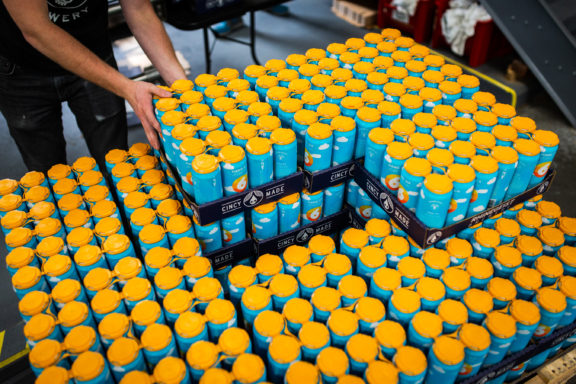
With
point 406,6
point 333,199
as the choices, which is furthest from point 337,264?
point 406,6

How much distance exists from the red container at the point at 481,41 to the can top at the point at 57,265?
524cm

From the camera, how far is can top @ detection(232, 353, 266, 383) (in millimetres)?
1512

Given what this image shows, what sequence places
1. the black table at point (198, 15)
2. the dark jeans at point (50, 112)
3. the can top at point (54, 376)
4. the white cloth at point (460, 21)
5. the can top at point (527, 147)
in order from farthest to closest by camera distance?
the white cloth at point (460, 21), the black table at point (198, 15), the dark jeans at point (50, 112), the can top at point (527, 147), the can top at point (54, 376)

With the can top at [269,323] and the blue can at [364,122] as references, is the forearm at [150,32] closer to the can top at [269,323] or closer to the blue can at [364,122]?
the blue can at [364,122]

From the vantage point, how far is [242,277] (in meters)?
1.92

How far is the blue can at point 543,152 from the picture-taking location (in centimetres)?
211

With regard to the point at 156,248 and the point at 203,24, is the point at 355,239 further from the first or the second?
the point at 203,24

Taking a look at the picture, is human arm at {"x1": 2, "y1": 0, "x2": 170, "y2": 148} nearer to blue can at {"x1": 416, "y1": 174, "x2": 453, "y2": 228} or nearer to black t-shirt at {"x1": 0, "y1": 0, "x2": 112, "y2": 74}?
black t-shirt at {"x1": 0, "y1": 0, "x2": 112, "y2": 74}

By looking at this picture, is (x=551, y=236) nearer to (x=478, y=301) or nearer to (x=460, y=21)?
(x=478, y=301)

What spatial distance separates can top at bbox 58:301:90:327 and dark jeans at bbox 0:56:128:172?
1579 mm

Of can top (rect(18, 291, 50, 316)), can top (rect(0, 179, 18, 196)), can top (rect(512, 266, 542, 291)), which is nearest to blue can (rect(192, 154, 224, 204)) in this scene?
can top (rect(18, 291, 50, 316))

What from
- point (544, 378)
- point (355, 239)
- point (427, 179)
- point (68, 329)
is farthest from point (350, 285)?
point (68, 329)

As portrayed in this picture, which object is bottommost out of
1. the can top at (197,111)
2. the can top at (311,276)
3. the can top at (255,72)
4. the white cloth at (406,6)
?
the white cloth at (406,6)

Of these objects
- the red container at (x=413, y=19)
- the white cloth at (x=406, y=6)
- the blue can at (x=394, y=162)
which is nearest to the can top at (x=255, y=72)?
the blue can at (x=394, y=162)
